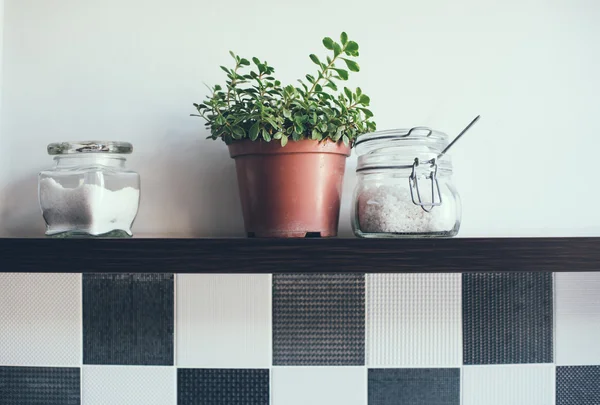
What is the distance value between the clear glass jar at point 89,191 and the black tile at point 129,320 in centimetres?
17

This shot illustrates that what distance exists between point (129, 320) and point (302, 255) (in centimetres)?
42

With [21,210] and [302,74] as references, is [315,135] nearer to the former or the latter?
[302,74]

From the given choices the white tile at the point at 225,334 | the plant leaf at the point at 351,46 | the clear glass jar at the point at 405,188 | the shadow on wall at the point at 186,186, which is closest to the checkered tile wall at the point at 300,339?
the white tile at the point at 225,334

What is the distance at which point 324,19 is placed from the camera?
2.73ft

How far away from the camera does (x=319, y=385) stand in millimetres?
837

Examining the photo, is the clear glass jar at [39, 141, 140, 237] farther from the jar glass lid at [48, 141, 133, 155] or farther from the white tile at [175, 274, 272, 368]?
the white tile at [175, 274, 272, 368]

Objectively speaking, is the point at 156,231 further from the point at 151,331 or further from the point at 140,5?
the point at 140,5

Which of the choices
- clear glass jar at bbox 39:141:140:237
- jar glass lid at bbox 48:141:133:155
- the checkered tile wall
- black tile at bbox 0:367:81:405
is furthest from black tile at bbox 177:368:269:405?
jar glass lid at bbox 48:141:133:155

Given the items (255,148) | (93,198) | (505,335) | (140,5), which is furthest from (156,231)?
(505,335)

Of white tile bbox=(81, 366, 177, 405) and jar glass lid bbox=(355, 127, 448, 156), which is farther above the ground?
jar glass lid bbox=(355, 127, 448, 156)

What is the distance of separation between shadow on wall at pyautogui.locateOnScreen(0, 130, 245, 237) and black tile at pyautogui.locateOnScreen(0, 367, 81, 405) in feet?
0.86

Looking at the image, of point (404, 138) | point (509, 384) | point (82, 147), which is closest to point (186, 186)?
point (82, 147)

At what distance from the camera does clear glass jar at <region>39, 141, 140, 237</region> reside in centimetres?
66

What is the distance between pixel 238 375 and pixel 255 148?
437mm
